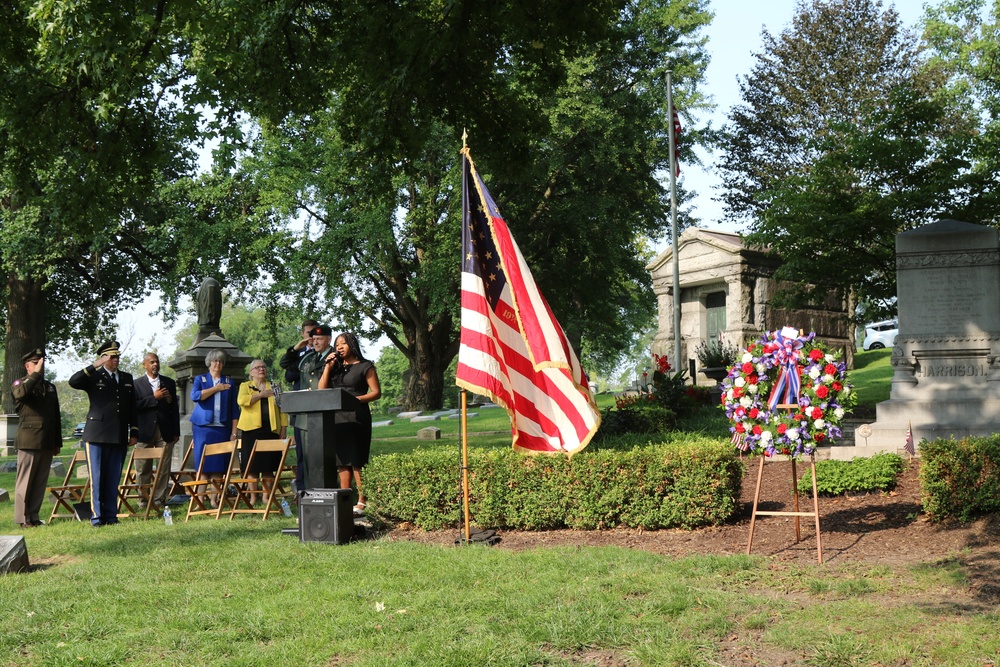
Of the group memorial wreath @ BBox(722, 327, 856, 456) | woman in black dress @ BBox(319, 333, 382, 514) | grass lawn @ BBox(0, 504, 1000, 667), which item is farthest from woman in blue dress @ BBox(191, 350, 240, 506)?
memorial wreath @ BBox(722, 327, 856, 456)

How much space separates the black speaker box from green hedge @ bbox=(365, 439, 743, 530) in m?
0.95

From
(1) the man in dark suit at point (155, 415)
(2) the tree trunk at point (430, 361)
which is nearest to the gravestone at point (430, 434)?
(1) the man in dark suit at point (155, 415)

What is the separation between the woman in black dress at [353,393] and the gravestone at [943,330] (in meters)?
8.64

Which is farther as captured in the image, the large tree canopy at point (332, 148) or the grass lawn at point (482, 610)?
the large tree canopy at point (332, 148)

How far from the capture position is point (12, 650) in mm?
5387

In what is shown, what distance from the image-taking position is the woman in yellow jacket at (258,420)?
11578 mm

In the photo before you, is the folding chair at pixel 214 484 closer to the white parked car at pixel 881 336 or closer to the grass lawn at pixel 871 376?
the grass lawn at pixel 871 376

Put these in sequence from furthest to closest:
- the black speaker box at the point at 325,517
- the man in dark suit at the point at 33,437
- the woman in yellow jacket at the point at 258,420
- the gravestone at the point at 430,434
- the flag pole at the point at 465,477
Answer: the gravestone at the point at 430,434
the woman in yellow jacket at the point at 258,420
the man in dark suit at the point at 33,437
the black speaker box at the point at 325,517
the flag pole at the point at 465,477

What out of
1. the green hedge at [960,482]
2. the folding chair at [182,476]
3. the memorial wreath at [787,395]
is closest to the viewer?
the memorial wreath at [787,395]

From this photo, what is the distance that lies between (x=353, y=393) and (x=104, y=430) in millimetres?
3184

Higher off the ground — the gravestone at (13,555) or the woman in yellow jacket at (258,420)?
the woman in yellow jacket at (258,420)

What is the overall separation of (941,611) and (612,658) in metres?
2.22

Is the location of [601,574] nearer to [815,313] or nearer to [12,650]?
[12,650]

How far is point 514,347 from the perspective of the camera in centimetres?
898
